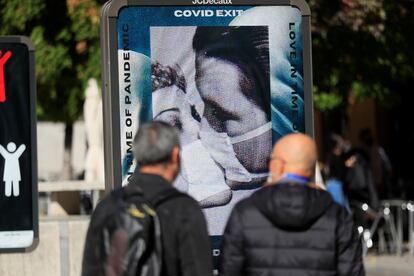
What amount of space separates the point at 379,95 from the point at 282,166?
14723mm

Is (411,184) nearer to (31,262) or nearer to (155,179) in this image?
(31,262)

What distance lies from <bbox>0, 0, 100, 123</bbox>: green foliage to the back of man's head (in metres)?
12.4

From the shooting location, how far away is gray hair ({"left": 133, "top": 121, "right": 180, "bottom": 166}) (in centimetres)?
526

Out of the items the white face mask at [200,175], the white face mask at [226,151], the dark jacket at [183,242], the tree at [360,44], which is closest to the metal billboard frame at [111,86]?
the white face mask at [200,175]

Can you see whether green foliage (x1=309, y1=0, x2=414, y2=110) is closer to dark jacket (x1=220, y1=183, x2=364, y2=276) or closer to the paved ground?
the paved ground

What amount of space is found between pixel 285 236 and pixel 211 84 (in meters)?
2.82

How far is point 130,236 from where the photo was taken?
5156mm

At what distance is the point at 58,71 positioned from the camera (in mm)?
20516

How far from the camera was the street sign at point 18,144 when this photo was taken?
8680mm

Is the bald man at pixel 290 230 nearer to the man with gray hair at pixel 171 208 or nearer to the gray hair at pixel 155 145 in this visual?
the man with gray hair at pixel 171 208

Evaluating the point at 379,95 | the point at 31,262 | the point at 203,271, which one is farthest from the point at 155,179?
the point at 379,95

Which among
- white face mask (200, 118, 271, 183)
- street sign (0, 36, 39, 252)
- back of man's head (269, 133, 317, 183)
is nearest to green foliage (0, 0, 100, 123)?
street sign (0, 36, 39, 252)

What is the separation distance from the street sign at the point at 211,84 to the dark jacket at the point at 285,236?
2445mm

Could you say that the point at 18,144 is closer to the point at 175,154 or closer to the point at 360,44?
the point at 175,154
